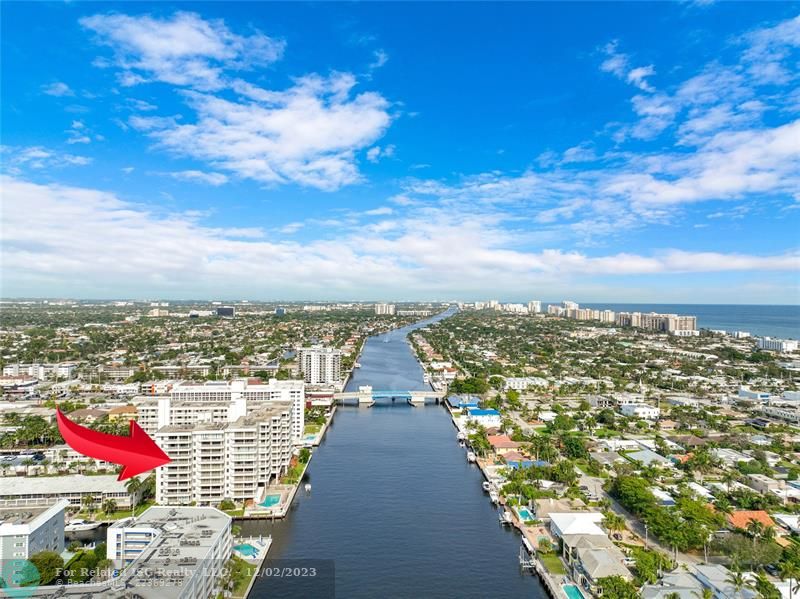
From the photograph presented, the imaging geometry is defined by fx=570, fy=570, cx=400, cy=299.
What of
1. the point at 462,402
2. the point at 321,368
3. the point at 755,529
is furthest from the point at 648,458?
the point at 321,368

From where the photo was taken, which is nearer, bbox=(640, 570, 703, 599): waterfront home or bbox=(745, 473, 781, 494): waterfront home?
bbox=(640, 570, 703, 599): waterfront home

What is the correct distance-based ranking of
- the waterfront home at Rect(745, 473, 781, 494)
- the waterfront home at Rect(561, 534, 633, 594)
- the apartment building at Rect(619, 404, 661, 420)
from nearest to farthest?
the waterfront home at Rect(561, 534, 633, 594)
the waterfront home at Rect(745, 473, 781, 494)
the apartment building at Rect(619, 404, 661, 420)

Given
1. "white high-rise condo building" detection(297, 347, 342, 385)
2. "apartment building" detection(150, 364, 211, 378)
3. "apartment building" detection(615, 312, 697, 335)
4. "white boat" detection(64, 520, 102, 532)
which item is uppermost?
"apartment building" detection(615, 312, 697, 335)

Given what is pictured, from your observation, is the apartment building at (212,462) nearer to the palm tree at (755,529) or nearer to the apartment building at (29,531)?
the apartment building at (29,531)

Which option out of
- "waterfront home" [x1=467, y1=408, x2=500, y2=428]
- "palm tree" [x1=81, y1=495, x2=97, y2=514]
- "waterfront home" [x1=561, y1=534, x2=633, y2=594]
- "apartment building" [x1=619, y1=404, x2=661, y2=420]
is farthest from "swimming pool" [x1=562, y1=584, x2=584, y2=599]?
"apartment building" [x1=619, y1=404, x2=661, y2=420]

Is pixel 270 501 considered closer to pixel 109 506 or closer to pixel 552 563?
pixel 109 506

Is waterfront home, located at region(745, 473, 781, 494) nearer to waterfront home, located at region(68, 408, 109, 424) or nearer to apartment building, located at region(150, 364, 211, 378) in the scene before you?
waterfront home, located at region(68, 408, 109, 424)
